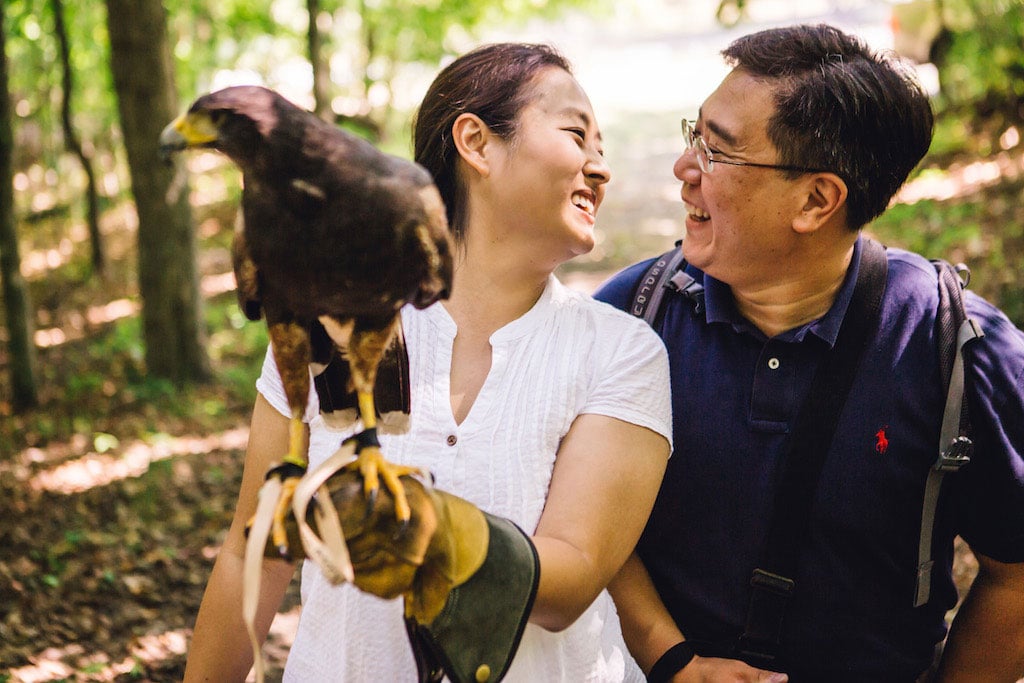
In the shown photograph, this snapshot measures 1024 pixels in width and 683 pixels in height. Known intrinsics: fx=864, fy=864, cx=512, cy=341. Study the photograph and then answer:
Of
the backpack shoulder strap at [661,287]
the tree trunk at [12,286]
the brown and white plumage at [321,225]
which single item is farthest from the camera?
the tree trunk at [12,286]

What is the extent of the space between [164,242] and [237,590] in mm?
5112

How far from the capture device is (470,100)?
6.32 ft

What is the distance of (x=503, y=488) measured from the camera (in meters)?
1.76

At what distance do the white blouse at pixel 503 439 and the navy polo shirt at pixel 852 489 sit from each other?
12.5 inches

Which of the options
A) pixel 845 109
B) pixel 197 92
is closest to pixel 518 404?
pixel 845 109

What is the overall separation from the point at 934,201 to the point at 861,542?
734cm

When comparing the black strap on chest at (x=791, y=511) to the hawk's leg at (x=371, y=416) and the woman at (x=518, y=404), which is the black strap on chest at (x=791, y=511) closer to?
the woman at (x=518, y=404)

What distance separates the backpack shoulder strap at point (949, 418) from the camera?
76.0 inches

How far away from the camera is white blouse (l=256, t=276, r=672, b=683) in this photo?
176 cm

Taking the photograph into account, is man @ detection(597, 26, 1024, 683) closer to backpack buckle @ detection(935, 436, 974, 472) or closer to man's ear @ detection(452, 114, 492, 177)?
backpack buckle @ detection(935, 436, 974, 472)

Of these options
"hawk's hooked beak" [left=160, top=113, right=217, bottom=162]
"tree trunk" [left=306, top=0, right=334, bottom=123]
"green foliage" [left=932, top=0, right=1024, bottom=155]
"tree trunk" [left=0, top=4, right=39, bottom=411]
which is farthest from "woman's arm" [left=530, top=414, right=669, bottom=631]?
"tree trunk" [left=306, top=0, right=334, bottom=123]

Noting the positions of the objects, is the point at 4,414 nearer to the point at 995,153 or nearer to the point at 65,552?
the point at 65,552

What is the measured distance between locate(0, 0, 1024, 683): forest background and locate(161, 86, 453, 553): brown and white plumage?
96 centimetres

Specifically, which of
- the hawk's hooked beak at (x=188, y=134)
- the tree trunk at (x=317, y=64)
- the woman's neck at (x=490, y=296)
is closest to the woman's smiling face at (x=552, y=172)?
the woman's neck at (x=490, y=296)
